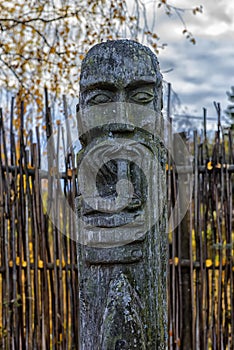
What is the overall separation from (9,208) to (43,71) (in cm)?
231

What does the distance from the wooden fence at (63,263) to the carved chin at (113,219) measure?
1.28 m

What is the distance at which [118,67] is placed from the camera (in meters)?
2.08

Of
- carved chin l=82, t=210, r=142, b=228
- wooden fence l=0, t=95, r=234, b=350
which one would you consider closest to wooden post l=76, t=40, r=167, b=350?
carved chin l=82, t=210, r=142, b=228

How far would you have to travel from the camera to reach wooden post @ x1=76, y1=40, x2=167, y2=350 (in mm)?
1977

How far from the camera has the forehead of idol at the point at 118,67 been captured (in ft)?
6.80

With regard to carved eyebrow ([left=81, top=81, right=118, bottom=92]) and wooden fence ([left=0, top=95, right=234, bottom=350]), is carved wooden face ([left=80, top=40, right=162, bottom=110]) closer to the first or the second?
carved eyebrow ([left=81, top=81, right=118, bottom=92])

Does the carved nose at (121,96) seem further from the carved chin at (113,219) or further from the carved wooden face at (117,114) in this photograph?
the carved chin at (113,219)

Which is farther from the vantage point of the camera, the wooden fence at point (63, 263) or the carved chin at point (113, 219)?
the wooden fence at point (63, 263)

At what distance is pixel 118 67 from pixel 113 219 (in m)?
0.62

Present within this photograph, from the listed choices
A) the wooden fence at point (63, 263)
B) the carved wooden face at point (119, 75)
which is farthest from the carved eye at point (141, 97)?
the wooden fence at point (63, 263)

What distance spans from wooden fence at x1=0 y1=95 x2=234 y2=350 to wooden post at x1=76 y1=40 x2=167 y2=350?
1228 mm

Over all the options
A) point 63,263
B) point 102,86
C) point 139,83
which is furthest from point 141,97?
point 63,263

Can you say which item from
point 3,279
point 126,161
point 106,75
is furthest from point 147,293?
point 3,279

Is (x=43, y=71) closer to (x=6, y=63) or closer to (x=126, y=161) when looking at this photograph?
(x=6, y=63)
